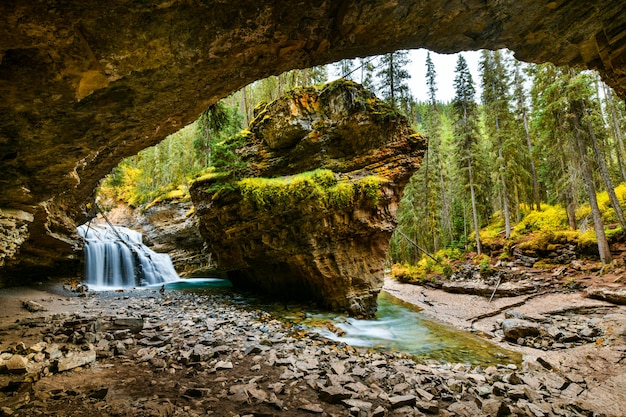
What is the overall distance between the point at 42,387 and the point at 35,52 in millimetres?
4169

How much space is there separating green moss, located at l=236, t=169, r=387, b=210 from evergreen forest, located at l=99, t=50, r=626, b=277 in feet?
7.34

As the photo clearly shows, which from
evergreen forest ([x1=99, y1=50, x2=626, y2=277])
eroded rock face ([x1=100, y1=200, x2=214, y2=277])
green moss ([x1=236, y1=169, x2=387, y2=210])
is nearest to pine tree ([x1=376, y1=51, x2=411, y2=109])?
evergreen forest ([x1=99, y1=50, x2=626, y2=277])

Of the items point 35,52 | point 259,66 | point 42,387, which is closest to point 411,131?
point 259,66

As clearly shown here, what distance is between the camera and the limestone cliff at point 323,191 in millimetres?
11953

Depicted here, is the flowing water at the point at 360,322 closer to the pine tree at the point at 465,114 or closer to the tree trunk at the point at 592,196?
the tree trunk at the point at 592,196

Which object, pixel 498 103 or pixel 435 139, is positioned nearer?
pixel 498 103

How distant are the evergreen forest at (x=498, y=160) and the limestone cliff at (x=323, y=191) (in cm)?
188

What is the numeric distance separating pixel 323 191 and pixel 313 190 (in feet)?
1.40

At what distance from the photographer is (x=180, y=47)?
3619 millimetres

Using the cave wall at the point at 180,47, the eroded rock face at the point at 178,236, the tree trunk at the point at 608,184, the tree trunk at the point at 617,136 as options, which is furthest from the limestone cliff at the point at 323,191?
the tree trunk at the point at 617,136

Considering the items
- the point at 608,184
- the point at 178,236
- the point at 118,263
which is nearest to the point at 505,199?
the point at 608,184

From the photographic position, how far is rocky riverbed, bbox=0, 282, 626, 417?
3670 mm

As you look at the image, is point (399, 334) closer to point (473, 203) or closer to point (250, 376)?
point (250, 376)

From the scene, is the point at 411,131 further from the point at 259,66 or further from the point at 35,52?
the point at 35,52
